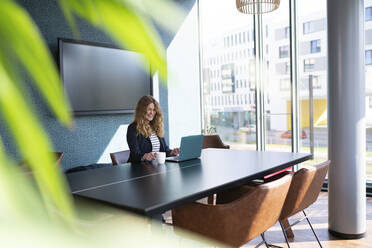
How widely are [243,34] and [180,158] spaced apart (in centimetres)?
398

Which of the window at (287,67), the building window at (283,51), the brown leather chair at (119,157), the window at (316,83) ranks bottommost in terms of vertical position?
the brown leather chair at (119,157)

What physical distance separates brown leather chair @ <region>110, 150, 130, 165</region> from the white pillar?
2265mm

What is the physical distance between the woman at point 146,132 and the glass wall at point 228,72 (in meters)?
2.90

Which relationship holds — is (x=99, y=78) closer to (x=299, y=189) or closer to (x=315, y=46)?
(x=315, y=46)

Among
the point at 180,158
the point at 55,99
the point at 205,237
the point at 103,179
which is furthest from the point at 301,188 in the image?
the point at 55,99

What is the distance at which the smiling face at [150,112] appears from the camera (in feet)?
12.3

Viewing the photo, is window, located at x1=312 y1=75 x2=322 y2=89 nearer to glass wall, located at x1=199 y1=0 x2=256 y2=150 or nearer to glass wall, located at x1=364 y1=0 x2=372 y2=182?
glass wall, located at x1=364 y1=0 x2=372 y2=182

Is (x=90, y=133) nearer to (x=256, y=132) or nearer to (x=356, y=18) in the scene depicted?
(x=256, y=132)

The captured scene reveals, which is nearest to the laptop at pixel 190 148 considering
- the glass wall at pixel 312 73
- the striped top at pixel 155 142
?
the striped top at pixel 155 142

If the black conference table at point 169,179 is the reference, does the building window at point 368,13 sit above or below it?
above

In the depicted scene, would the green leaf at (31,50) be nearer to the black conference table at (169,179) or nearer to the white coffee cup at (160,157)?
the black conference table at (169,179)

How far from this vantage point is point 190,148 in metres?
3.24

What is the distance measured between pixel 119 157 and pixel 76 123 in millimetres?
1609

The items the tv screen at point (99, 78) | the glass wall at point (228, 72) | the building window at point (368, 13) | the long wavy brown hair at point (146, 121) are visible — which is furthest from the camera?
the glass wall at point (228, 72)
